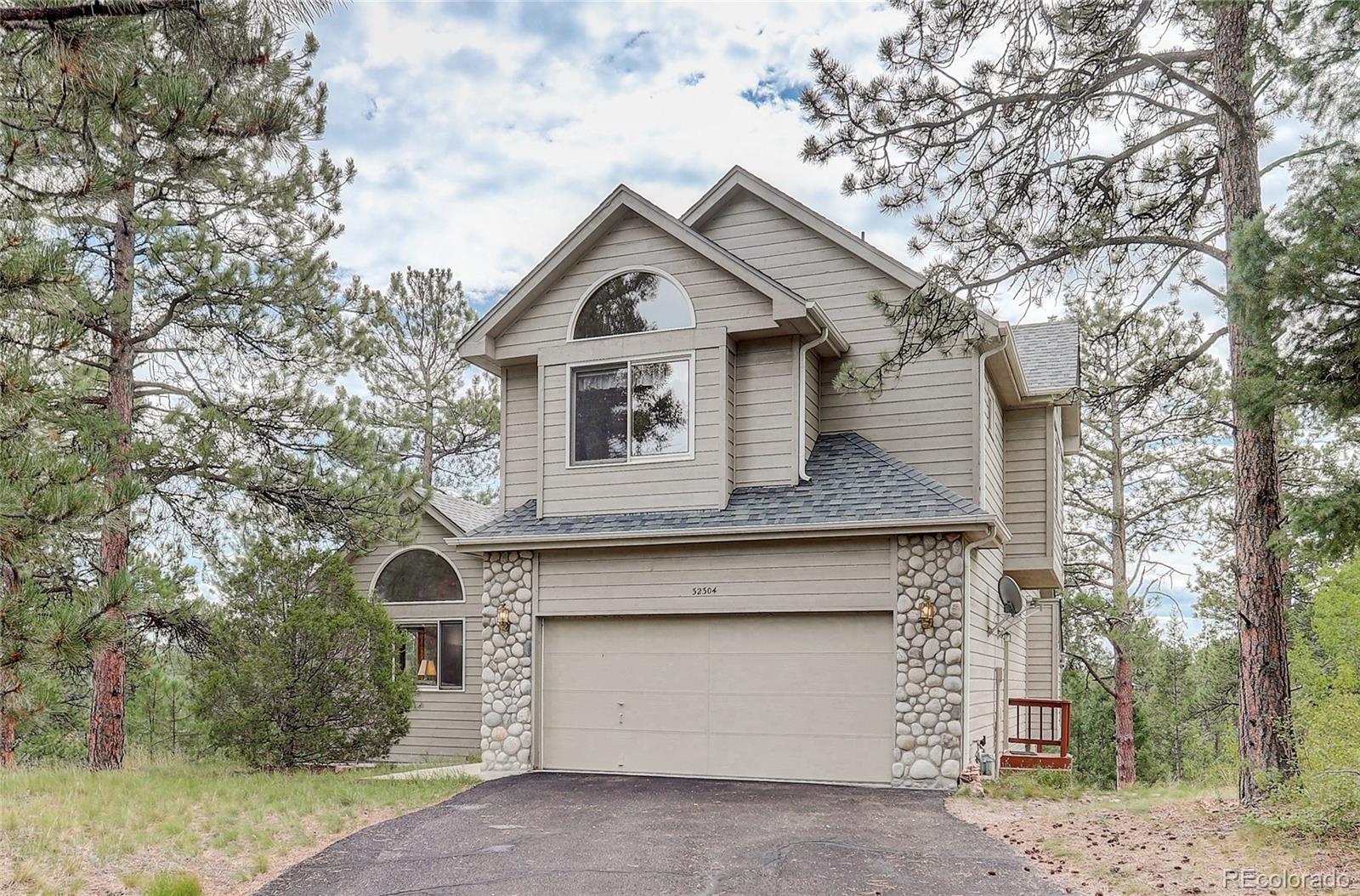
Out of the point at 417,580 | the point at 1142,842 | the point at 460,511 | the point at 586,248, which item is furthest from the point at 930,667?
the point at 460,511

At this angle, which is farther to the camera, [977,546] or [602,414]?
[602,414]

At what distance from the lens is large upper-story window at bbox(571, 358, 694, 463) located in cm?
1155

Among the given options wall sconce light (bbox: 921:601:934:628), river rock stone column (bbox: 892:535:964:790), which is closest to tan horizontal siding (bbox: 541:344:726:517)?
river rock stone column (bbox: 892:535:964:790)

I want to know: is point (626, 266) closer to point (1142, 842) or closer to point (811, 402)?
point (811, 402)

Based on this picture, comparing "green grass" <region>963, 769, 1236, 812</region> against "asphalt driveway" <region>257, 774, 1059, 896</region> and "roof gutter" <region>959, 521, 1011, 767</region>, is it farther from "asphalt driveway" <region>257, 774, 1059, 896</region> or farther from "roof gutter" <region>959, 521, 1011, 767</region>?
"asphalt driveway" <region>257, 774, 1059, 896</region>

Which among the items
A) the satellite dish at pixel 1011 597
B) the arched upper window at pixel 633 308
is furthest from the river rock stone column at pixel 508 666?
the satellite dish at pixel 1011 597

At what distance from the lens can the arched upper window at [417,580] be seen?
15148 millimetres

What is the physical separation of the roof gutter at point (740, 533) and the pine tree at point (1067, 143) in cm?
193

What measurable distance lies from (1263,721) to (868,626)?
360cm

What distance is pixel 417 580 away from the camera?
50.2 feet

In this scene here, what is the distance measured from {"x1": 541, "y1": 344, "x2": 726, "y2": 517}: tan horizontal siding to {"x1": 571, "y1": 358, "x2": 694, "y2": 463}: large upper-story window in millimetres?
109

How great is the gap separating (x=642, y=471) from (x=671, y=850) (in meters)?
5.16

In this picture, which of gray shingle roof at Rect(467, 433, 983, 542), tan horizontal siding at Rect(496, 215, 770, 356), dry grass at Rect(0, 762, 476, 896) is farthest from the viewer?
tan horizontal siding at Rect(496, 215, 770, 356)

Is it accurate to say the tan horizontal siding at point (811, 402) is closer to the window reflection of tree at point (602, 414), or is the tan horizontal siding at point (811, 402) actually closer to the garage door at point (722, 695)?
the window reflection of tree at point (602, 414)
